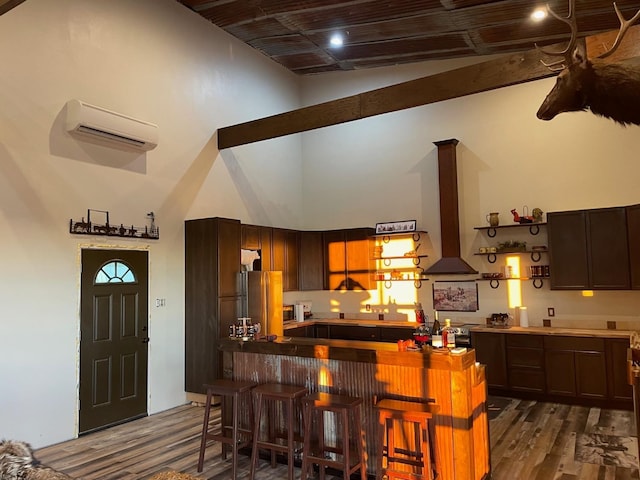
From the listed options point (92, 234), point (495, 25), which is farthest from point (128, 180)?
point (495, 25)

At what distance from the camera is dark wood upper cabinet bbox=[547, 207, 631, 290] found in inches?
221

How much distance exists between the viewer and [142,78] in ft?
19.1

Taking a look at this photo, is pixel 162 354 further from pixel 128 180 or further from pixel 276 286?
pixel 128 180

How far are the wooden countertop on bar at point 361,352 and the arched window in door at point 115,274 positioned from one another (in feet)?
5.84

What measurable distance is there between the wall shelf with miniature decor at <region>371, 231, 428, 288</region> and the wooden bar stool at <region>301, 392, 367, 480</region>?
3.91m

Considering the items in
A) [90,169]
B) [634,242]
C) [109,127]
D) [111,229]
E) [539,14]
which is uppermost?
[539,14]

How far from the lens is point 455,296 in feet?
23.2

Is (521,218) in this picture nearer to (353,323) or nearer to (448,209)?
(448,209)

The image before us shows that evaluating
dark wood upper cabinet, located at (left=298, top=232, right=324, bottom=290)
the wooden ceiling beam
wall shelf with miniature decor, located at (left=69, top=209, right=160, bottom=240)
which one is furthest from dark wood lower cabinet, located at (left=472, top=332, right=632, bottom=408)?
wall shelf with miniature decor, located at (left=69, top=209, right=160, bottom=240)

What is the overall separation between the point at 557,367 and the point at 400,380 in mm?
3292

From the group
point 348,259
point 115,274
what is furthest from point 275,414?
point 348,259

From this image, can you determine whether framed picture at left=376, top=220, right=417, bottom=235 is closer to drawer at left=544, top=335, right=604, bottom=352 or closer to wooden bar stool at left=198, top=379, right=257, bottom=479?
drawer at left=544, top=335, right=604, bottom=352

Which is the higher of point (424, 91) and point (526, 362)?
point (424, 91)

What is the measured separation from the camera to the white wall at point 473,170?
613cm
